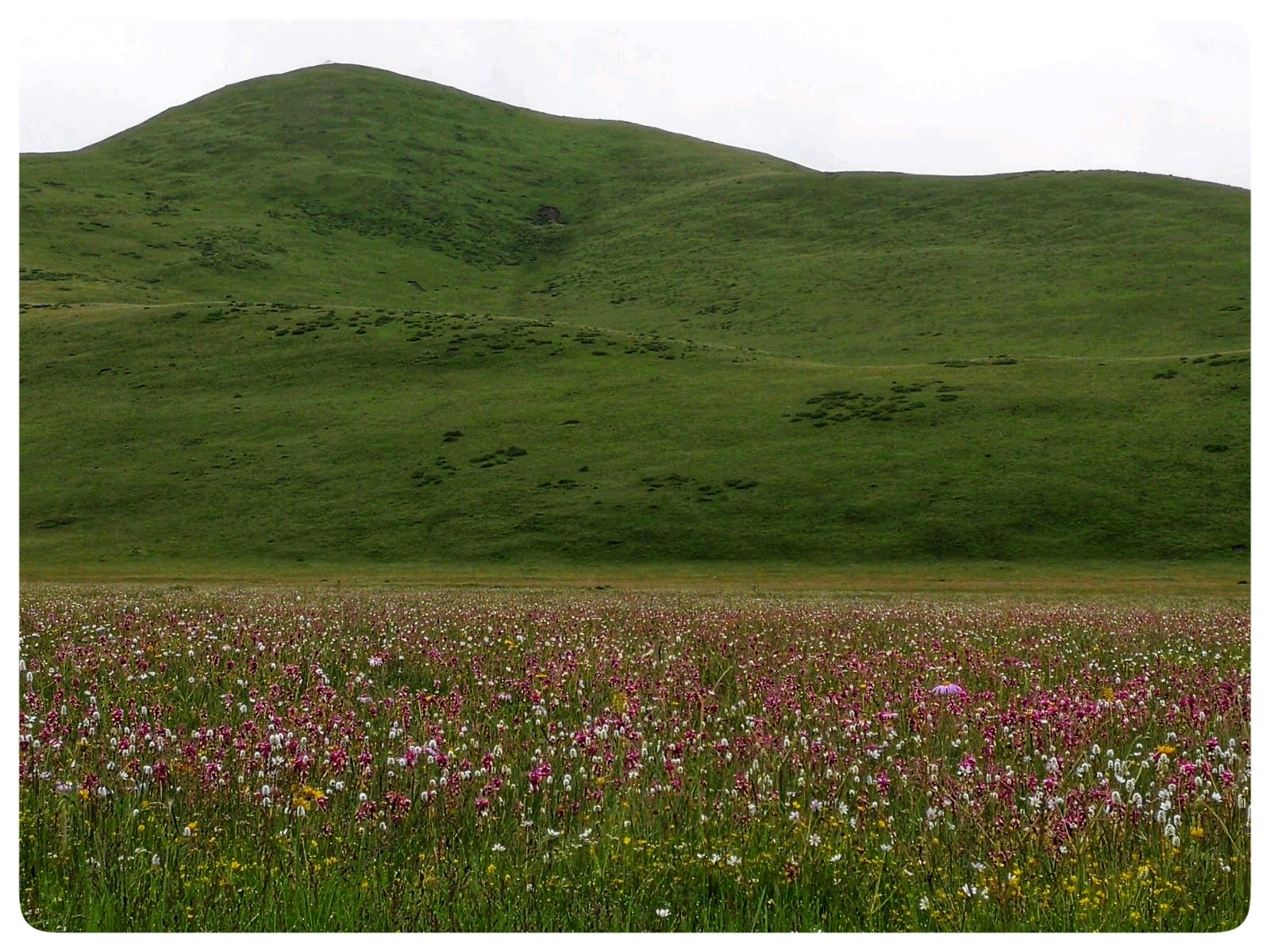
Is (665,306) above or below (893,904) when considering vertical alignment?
above

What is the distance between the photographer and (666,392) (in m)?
92.4

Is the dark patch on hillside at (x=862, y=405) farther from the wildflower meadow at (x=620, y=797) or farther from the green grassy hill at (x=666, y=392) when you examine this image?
the wildflower meadow at (x=620, y=797)

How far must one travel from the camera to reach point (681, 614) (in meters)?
20.7

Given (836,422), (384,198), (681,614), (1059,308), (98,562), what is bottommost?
(98,562)

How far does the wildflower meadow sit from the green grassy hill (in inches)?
2087

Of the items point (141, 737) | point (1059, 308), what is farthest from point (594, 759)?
point (1059, 308)

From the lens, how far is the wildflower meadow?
5.59m

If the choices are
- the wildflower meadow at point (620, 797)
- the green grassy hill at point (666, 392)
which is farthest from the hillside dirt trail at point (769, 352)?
the wildflower meadow at point (620, 797)

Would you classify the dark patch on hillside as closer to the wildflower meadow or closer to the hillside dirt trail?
the hillside dirt trail

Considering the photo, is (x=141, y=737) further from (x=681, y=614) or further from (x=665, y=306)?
(x=665, y=306)

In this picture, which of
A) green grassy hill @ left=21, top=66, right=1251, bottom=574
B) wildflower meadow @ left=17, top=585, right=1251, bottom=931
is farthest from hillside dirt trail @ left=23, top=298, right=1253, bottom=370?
wildflower meadow @ left=17, top=585, right=1251, bottom=931

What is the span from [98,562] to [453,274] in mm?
115574

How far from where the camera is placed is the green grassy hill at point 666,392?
6744 centimetres

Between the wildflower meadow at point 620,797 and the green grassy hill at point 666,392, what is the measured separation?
53019mm
